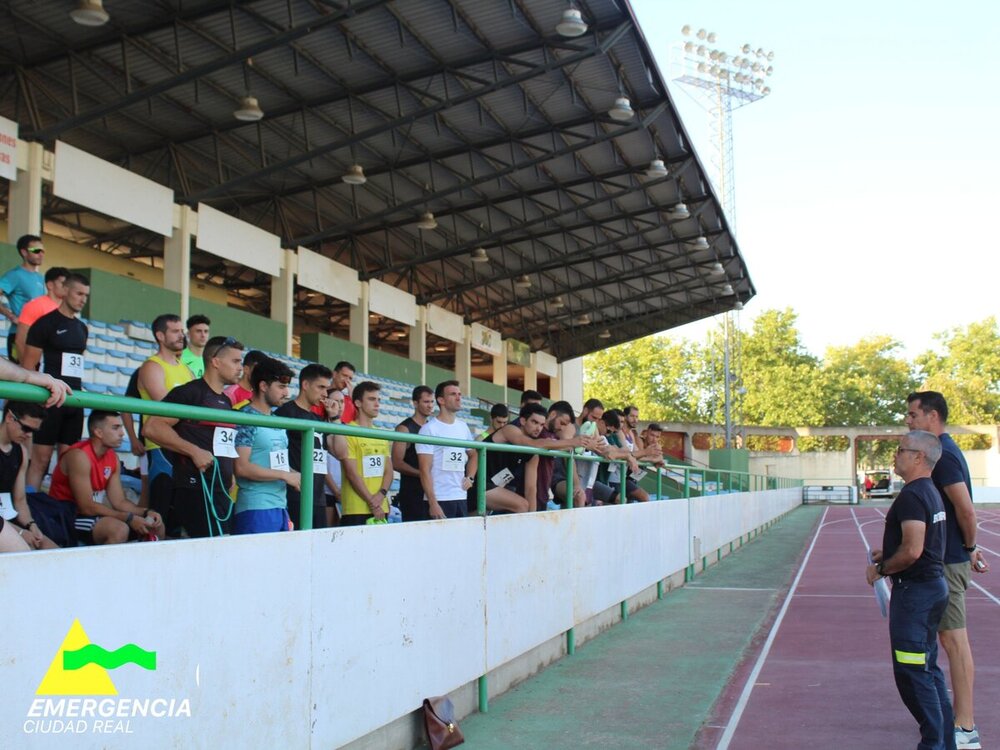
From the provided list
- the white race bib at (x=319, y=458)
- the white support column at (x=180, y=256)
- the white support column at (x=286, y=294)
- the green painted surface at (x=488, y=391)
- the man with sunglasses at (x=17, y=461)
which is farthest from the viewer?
the green painted surface at (x=488, y=391)

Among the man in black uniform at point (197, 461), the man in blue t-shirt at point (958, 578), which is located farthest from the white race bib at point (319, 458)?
the man in blue t-shirt at point (958, 578)

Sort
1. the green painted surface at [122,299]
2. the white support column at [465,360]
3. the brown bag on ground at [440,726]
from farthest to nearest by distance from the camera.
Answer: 1. the white support column at [465,360]
2. the green painted surface at [122,299]
3. the brown bag on ground at [440,726]

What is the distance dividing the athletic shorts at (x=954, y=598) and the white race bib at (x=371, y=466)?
132 inches

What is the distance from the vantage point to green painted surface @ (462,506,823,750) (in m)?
5.83

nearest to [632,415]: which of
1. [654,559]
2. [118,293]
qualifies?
[654,559]

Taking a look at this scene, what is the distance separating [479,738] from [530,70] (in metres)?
15.2

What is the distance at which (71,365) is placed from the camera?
577 centimetres

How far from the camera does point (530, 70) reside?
1880 cm

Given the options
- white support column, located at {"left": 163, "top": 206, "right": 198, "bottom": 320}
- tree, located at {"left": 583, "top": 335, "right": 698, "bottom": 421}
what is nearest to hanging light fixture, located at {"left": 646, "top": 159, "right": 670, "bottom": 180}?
white support column, located at {"left": 163, "top": 206, "right": 198, "bottom": 320}

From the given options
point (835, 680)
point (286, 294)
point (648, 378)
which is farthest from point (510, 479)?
point (648, 378)

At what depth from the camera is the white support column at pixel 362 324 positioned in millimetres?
28375

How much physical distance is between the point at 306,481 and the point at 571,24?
14.2 metres

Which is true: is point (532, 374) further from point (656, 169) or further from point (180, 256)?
point (180, 256)

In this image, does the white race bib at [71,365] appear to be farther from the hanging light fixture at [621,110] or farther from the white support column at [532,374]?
the white support column at [532,374]
